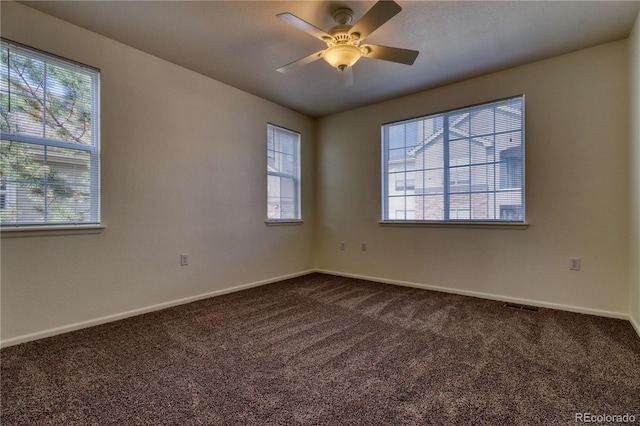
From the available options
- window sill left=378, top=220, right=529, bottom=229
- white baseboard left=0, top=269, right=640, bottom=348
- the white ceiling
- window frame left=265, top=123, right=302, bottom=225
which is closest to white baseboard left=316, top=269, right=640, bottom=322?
white baseboard left=0, top=269, right=640, bottom=348

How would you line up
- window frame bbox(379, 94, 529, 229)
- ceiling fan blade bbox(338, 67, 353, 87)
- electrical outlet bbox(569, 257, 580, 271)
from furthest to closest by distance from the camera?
window frame bbox(379, 94, 529, 229) < electrical outlet bbox(569, 257, 580, 271) < ceiling fan blade bbox(338, 67, 353, 87)

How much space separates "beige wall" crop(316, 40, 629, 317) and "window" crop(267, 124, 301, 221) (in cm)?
163

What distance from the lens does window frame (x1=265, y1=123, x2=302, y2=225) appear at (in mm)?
4164

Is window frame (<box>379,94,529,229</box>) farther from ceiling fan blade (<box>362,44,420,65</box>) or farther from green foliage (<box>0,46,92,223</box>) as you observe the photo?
green foliage (<box>0,46,92,223</box>)

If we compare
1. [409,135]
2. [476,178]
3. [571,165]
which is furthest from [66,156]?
[571,165]

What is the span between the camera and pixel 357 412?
1.45m

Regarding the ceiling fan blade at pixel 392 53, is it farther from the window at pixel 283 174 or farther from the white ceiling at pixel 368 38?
the window at pixel 283 174

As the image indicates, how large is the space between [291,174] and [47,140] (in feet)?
9.21

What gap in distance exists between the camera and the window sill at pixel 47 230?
7.06 ft

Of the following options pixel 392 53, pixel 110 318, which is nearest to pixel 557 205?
pixel 392 53

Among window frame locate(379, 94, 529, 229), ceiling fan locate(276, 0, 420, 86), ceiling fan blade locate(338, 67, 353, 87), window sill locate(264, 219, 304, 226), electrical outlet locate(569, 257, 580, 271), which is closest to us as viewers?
ceiling fan locate(276, 0, 420, 86)

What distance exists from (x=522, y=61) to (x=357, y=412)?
11.5 ft

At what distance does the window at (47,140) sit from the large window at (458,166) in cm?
333

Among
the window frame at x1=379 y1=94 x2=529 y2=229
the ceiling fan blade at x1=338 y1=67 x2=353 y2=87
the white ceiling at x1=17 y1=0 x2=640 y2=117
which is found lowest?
the window frame at x1=379 y1=94 x2=529 y2=229
